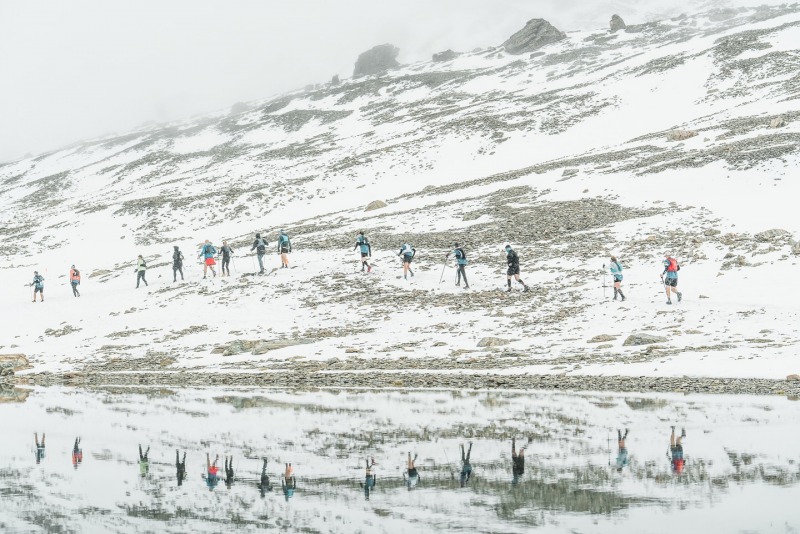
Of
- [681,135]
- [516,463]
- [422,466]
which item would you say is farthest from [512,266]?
[681,135]

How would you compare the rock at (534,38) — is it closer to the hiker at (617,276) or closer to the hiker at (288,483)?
the hiker at (617,276)

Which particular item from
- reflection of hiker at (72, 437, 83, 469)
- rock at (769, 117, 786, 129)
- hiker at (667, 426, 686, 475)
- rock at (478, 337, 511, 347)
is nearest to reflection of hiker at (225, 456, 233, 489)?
reflection of hiker at (72, 437, 83, 469)

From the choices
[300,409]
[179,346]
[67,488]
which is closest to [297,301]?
[179,346]

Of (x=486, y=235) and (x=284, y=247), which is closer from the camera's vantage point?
(x=284, y=247)

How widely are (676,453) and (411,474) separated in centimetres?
400

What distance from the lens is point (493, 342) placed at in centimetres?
2353

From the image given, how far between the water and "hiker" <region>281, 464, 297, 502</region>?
0.08m

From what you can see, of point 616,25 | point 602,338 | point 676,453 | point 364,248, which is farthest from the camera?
point 616,25

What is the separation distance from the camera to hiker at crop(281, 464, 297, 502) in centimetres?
888

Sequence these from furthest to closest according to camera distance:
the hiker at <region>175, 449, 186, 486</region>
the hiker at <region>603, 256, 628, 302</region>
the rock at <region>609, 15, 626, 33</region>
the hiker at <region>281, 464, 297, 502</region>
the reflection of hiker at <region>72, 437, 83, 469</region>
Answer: the rock at <region>609, 15, 626, 33</region> < the hiker at <region>603, 256, 628, 302</region> < the reflection of hiker at <region>72, 437, 83, 469</region> < the hiker at <region>175, 449, 186, 486</region> < the hiker at <region>281, 464, 297, 502</region>

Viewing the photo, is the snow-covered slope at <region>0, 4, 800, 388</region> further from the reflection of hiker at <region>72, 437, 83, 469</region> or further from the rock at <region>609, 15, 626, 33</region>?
the rock at <region>609, 15, 626, 33</region>

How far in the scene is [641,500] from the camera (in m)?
8.02

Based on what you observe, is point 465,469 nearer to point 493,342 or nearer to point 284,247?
point 493,342

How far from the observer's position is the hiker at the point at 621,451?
9688 mm
